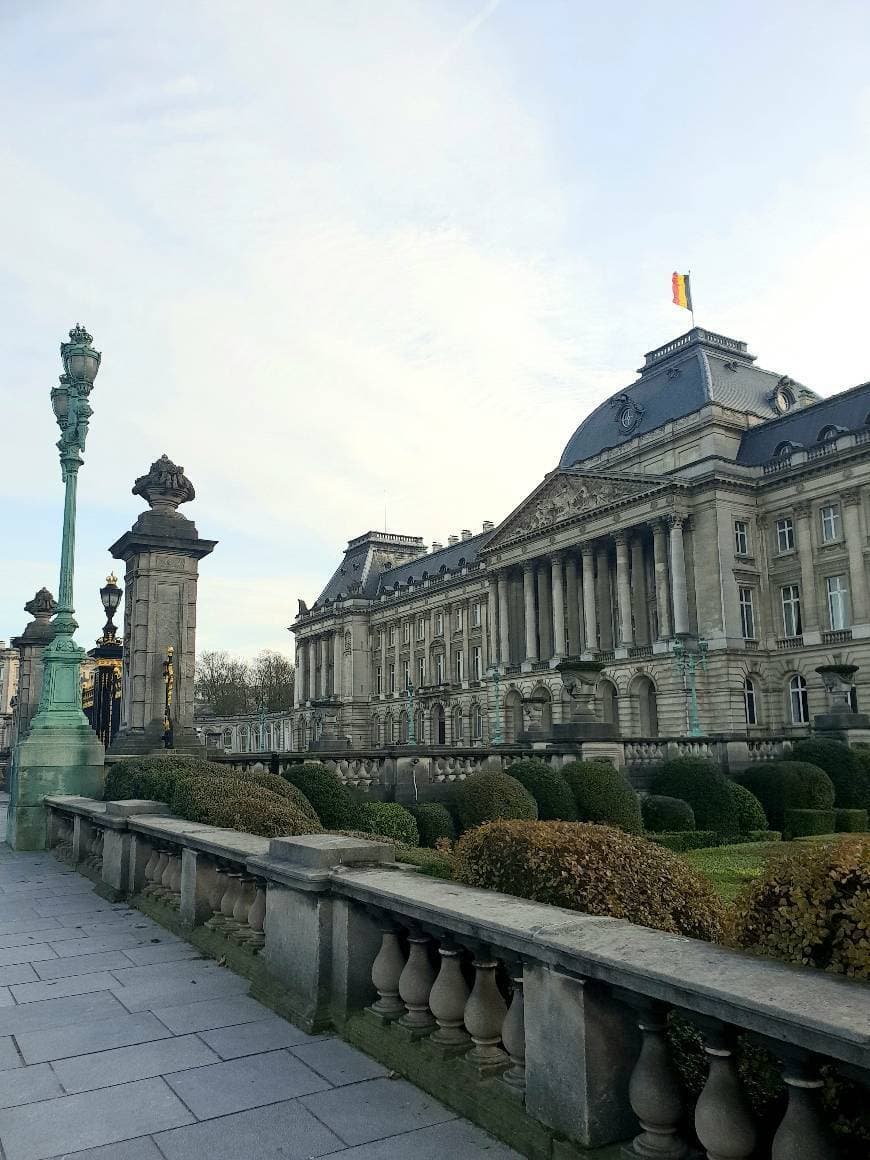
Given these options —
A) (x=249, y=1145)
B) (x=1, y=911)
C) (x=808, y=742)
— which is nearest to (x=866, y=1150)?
(x=249, y=1145)

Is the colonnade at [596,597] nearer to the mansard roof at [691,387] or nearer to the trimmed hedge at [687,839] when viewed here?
the mansard roof at [691,387]

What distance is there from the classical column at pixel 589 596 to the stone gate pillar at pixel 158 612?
44.3 m

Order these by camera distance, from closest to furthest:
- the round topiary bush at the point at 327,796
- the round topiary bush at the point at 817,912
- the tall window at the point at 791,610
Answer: the round topiary bush at the point at 817,912, the round topiary bush at the point at 327,796, the tall window at the point at 791,610

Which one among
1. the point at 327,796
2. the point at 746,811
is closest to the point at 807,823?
the point at 746,811

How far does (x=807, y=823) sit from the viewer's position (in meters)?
23.8

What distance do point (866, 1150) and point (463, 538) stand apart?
91836 millimetres

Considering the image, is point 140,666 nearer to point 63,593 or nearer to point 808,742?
point 63,593

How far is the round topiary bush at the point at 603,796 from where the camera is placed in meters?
21.1

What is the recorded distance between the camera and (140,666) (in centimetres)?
1830

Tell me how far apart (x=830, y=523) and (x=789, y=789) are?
96.1 feet

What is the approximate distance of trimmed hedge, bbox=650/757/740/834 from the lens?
23.4 meters

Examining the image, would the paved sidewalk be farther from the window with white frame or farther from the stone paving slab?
the window with white frame

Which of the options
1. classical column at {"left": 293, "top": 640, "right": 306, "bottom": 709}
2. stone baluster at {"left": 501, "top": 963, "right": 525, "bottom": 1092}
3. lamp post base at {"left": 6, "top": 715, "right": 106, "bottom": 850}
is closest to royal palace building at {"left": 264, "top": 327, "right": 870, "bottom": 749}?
lamp post base at {"left": 6, "top": 715, "right": 106, "bottom": 850}

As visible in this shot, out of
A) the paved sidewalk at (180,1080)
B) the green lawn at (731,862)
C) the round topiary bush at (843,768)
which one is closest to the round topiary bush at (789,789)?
the round topiary bush at (843,768)
